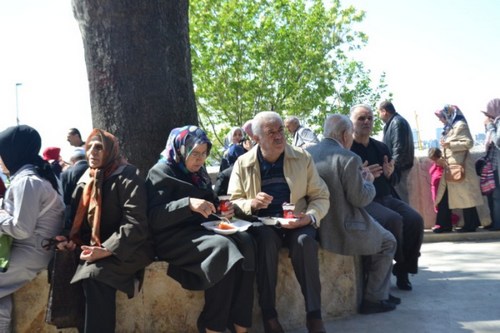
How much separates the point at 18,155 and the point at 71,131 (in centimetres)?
605

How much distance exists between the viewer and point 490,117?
8852 millimetres

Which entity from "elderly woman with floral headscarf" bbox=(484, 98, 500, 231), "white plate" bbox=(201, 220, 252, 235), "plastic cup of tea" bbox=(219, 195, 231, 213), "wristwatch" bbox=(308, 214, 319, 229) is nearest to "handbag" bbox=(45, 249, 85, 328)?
"white plate" bbox=(201, 220, 252, 235)

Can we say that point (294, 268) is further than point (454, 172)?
No

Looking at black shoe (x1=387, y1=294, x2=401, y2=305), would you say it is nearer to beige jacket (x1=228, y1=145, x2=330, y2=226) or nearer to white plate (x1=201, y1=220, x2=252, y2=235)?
beige jacket (x1=228, y1=145, x2=330, y2=226)

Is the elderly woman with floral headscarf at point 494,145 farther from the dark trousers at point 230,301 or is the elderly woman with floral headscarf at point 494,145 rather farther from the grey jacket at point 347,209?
the dark trousers at point 230,301

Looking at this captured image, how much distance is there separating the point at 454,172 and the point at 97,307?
259 inches

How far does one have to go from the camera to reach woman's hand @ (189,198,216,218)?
423 cm

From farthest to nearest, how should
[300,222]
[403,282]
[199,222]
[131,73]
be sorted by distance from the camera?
[403,282] < [131,73] < [300,222] < [199,222]

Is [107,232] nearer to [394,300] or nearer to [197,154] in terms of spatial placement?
[197,154]

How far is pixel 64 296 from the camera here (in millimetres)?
4168

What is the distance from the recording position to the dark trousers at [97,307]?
4105mm

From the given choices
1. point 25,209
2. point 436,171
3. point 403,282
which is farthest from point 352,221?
point 436,171

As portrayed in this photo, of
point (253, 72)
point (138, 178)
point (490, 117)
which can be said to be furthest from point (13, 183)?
point (253, 72)

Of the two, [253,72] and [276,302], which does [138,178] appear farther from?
[253,72]
